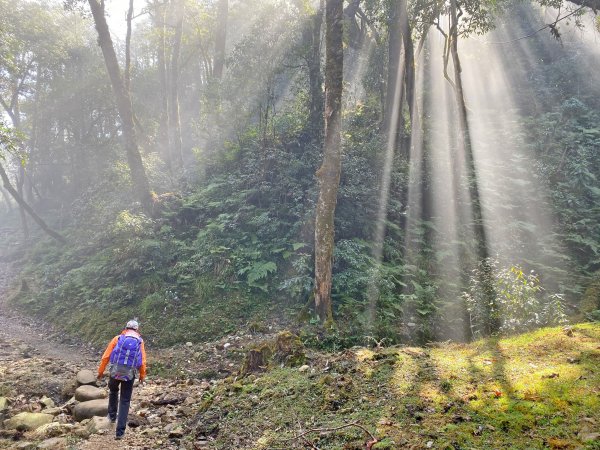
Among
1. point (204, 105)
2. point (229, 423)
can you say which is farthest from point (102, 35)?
point (229, 423)

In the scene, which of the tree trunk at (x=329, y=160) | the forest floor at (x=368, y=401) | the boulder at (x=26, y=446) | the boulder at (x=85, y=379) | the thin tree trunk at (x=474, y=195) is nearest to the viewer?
the forest floor at (x=368, y=401)

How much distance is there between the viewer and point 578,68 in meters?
24.8

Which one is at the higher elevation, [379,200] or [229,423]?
[379,200]

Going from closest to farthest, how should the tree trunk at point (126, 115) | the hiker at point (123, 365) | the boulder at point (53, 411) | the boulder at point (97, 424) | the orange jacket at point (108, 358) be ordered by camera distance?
the boulder at point (97, 424) < the hiker at point (123, 365) < the orange jacket at point (108, 358) < the boulder at point (53, 411) < the tree trunk at point (126, 115)

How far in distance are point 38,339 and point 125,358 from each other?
26.7 feet

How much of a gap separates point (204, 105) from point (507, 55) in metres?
23.2

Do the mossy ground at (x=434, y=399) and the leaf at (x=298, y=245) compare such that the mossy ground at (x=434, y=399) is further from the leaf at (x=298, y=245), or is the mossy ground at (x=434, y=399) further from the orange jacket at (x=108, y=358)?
the leaf at (x=298, y=245)

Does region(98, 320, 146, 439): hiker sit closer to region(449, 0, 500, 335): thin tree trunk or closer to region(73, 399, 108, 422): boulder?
region(73, 399, 108, 422): boulder

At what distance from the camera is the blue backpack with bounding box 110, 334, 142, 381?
22.6 ft

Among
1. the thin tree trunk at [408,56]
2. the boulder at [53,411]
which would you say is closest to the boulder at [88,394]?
the boulder at [53,411]

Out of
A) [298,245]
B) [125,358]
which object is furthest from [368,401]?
[298,245]

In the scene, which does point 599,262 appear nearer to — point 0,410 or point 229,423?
point 229,423

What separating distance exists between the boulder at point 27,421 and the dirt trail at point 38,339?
4105 millimetres

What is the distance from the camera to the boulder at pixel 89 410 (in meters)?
7.28
